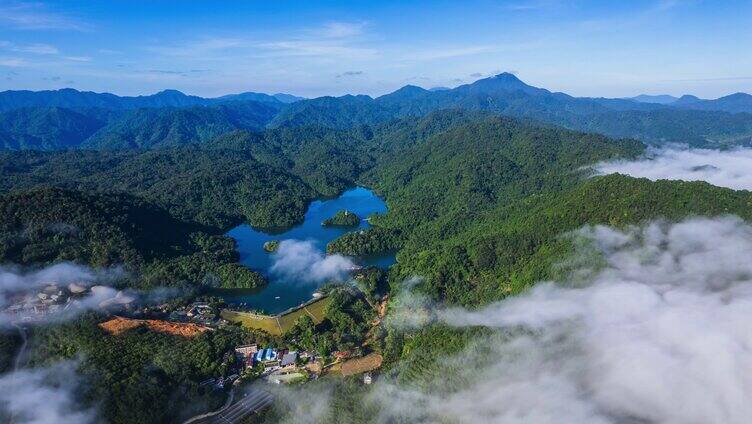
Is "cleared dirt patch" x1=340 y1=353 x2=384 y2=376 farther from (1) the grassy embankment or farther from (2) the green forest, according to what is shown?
(1) the grassy embankment

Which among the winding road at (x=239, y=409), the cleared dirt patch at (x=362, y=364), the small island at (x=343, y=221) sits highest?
the small island at (x=343, y=221)

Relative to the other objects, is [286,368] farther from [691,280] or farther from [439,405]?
[691,280]

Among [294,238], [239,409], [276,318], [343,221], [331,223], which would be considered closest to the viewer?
[239,409]

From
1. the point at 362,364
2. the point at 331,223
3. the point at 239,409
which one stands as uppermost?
the point at 331,223

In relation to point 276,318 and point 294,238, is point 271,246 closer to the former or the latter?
point 294,238

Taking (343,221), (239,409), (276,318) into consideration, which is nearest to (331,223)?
(343,221)

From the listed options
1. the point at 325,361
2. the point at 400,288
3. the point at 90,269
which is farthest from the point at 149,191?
the point at 325,361

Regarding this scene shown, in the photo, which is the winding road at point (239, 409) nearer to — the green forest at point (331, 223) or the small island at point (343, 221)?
the green forest at point (331, 223)

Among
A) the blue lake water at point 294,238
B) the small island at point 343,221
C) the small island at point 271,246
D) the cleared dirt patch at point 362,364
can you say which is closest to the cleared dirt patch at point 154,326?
the blue lake water at point 294,238
